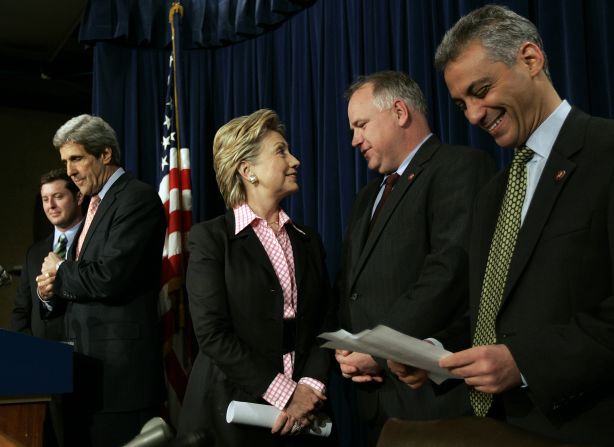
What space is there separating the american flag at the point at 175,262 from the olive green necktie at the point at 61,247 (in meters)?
0.49

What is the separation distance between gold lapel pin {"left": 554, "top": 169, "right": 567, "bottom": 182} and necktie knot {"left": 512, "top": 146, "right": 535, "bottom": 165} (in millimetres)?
152

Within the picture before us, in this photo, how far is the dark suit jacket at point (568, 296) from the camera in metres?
1.36

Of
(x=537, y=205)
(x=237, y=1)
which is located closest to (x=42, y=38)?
(x=237, y=1)

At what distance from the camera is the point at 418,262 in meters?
2.17

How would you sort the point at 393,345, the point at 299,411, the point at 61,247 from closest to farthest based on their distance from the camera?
the point at 393,345 < the point at 299,411 < the point at 61,247

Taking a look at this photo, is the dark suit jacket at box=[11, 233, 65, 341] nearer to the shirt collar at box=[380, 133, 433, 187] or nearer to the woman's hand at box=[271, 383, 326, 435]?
the woman's hand at box=[271, 383, 326, 435]

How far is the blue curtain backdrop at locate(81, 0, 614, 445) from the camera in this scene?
265 centimetres

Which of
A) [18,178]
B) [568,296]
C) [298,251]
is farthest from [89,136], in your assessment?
[18,178]

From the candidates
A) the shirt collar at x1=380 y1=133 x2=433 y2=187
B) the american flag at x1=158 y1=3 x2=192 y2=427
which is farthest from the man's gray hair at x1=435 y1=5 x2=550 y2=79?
the american flag at x1=158 y1=3 x2=192 y2=427

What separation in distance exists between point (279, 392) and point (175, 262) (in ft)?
5.16

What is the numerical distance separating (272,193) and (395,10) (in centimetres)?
124

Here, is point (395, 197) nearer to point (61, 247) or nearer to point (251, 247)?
point (251, 247)

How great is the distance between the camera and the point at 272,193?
8.70 feet

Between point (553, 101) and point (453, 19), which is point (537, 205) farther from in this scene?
point (453, 19)
